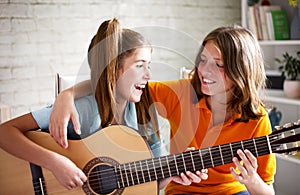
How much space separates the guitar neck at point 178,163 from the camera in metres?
1.50

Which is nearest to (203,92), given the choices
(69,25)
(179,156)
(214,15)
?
(179,156)

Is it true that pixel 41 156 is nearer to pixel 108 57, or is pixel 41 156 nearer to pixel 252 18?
pixel 108 57

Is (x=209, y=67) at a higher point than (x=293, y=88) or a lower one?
higher

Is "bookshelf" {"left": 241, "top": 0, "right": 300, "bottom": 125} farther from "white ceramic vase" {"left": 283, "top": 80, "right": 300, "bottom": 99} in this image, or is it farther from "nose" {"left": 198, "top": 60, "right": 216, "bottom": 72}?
"nose" {"left": 198, "top": 60, "right": 216, "bottom": 72}

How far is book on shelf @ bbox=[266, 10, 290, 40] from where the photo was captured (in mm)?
2773

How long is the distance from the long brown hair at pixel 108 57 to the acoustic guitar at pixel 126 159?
95 millimetres

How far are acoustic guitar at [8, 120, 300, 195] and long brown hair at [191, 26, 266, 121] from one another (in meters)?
0.20

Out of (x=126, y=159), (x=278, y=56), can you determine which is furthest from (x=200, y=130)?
(x=278, y=56)

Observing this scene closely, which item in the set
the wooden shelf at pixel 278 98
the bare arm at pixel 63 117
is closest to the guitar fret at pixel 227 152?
the bare arm at pixel 63 117

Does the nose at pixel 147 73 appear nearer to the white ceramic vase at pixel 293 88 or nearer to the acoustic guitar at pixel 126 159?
the acoustic guitar at pixel 126 159

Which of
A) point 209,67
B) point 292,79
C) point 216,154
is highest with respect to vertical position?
point 209,67

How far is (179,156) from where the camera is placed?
151 cm

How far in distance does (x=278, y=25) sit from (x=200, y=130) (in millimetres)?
1295

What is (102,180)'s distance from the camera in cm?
150
